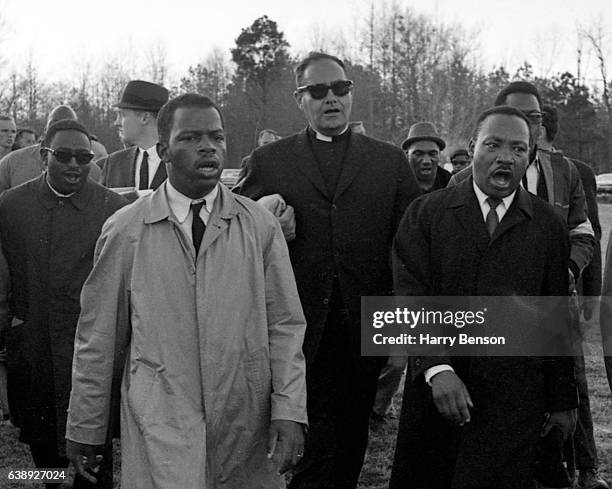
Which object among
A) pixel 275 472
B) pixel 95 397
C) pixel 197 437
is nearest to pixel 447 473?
pixel 275 472

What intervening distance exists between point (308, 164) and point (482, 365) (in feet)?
5.37

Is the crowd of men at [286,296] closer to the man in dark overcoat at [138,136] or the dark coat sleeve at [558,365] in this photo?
the dark coat sleeve at [558,365]

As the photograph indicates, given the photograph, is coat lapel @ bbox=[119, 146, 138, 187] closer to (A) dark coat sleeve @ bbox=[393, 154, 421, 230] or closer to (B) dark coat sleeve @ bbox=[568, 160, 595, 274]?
(A) dark coat sleeve @ bbox=[393, 154, 421, 230]

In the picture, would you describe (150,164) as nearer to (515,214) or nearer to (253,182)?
(253,182)

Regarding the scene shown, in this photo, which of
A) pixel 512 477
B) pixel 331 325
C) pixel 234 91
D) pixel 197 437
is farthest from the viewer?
pixel 234 91

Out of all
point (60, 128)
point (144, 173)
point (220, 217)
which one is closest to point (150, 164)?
point (144, 173)

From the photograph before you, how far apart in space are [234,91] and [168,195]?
58494 millimetres

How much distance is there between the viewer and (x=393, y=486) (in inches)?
172

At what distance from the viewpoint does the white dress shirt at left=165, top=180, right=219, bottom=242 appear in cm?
369

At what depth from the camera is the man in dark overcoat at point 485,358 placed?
4.11m

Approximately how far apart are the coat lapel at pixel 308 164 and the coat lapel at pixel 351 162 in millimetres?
94

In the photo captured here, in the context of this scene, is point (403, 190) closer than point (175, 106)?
No

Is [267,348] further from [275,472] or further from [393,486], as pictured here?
[393,486]

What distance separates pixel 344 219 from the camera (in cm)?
507
